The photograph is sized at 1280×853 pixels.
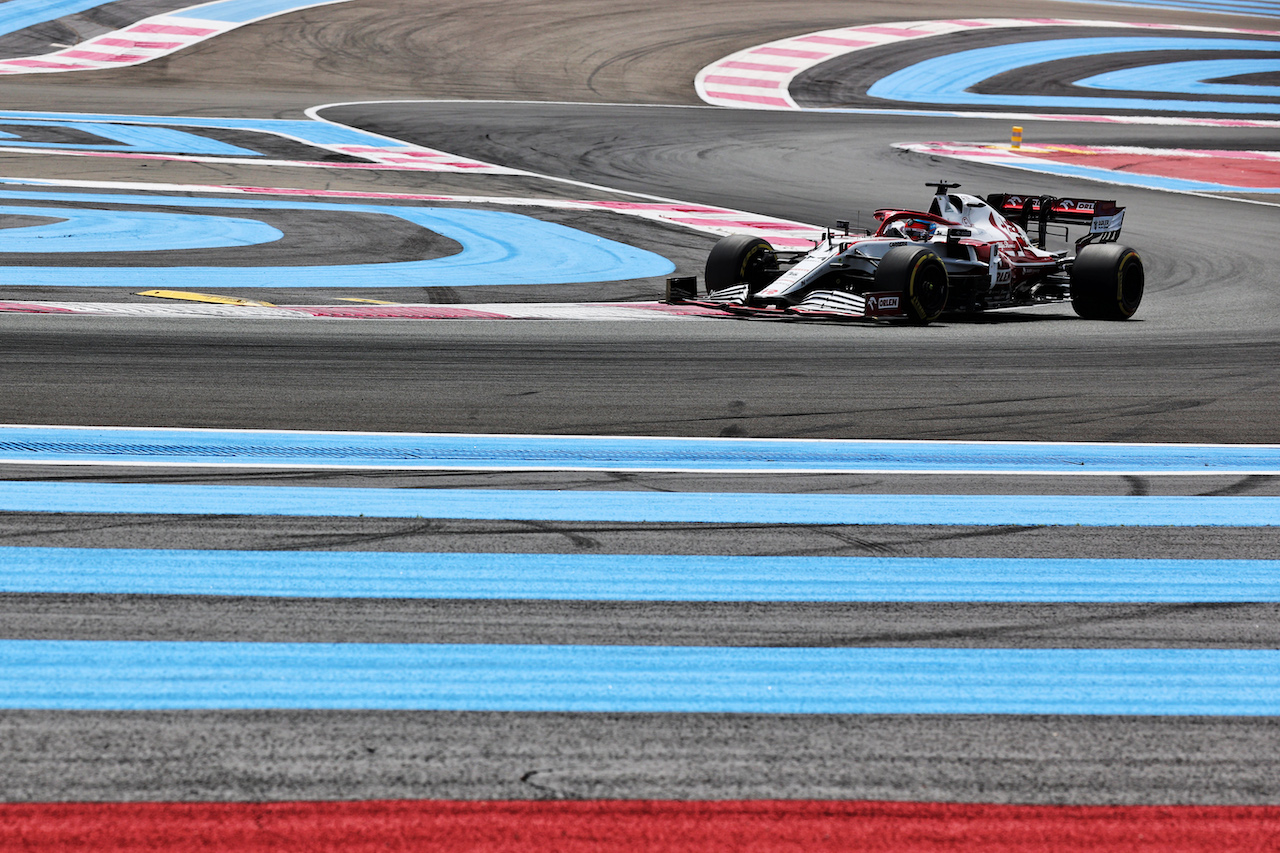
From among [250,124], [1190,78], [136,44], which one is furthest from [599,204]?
[1190,78]

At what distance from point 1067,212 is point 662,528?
28.7ft

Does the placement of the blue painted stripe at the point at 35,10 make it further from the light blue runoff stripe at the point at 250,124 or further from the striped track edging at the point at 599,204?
the striped track edging at the point at 599,204

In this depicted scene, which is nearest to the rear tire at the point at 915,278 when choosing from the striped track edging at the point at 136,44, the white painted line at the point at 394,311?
the white painted line at the point at 394,311

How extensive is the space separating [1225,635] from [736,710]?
5.36ft

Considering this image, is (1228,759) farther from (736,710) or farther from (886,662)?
(736,710)

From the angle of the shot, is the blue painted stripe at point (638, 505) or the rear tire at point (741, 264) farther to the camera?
the rear tire at point (741, 264)

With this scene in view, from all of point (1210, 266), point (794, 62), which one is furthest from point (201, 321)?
point (794, 62)

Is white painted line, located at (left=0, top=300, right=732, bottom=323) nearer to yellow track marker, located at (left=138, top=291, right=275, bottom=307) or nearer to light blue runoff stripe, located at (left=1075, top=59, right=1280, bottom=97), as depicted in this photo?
yellow track marker, located at (left=138, top=291, right=275, bottom=307)

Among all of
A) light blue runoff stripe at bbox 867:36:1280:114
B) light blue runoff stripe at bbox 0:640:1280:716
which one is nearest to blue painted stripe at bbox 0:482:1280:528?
light blue runoff stripe at bbox 0:640:1280:716

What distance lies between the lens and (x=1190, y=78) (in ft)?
117

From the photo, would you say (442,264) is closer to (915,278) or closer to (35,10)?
(915,278)

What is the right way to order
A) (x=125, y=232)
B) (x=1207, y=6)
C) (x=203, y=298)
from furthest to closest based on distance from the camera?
(x=1207, y=6), (x=125, y=232), (x=203, y=298)

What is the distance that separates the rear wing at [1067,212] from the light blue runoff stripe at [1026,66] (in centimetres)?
2107

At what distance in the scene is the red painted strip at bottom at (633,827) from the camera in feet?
8.64
